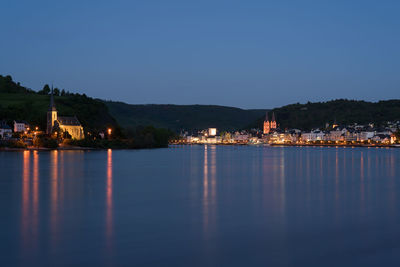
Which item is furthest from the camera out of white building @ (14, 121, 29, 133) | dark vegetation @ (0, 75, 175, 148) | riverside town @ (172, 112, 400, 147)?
riverside town @ (172, 112, 400, 147)

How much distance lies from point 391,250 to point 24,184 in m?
19.6

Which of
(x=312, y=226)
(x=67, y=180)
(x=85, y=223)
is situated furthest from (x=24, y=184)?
(x=312, y=226)

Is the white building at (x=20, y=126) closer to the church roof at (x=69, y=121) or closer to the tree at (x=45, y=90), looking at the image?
the church roof at (x=69, y=121)

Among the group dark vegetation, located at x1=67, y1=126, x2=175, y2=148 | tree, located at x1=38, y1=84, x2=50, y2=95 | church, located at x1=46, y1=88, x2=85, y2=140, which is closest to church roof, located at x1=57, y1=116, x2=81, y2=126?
church, located at x1=46, y1=88, x2=85, y2=140

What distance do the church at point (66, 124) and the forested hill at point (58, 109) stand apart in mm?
2744

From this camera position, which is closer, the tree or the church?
the church

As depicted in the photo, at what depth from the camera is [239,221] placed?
14383 millimetres

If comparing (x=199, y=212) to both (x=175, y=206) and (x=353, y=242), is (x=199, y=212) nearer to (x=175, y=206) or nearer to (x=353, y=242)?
(x=175, y=206)

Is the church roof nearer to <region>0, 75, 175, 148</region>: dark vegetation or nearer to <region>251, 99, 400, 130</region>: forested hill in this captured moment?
<region>0, 75, 175, 148</region>: dark vegetation

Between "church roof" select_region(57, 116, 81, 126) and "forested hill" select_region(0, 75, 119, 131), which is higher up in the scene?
"forested hill" select_region(0, 75, 119, 131)

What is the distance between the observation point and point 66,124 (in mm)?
89375

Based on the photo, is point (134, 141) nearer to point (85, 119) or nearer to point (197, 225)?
point (85, 119)

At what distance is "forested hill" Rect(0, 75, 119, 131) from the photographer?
94375 mm

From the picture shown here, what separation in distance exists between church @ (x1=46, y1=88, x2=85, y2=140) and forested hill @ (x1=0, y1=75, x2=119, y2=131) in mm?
2744
